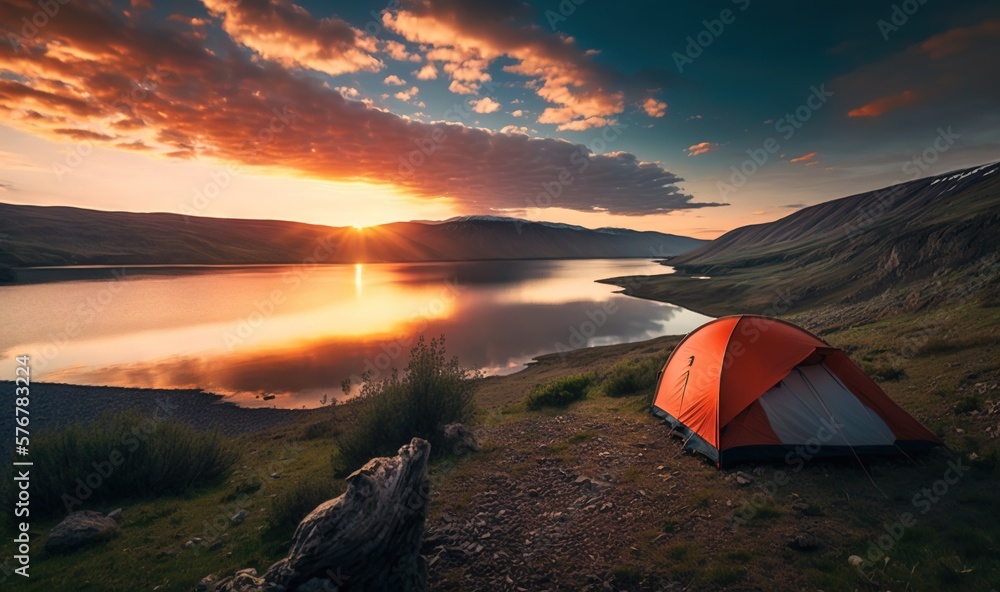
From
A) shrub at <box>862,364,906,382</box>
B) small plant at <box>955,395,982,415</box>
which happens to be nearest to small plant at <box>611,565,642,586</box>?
small plant at <box>955,395,982,415</box>

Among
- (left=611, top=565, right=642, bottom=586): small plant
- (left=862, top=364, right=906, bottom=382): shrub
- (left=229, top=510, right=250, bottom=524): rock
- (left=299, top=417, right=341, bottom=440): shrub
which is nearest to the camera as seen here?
(left=611, top=565, right=642, bottom=586): small plant

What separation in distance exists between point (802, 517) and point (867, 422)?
316 centimetres

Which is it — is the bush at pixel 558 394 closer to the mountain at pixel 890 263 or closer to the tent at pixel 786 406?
the tent at pixel 786 406

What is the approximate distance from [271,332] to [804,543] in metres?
47.1

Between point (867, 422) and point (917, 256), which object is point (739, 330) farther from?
point (917, 256)

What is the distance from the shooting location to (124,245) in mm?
163375

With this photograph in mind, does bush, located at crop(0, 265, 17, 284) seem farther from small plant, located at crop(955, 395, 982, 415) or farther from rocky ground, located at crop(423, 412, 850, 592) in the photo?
small plant, located at crop(955, 395, 982, 415)

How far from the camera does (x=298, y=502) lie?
7488 millimetres

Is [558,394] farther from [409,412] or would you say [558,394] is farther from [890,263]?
[890,263]

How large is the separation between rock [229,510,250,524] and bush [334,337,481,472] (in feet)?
7.54

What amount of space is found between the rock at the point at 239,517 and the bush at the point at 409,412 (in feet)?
7.54

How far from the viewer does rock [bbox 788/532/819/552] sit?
230 inches

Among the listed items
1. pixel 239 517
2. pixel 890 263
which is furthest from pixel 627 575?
pixel 890 263

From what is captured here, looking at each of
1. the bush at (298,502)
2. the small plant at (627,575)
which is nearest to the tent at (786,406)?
the small plant at (627,575)
